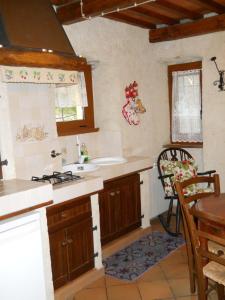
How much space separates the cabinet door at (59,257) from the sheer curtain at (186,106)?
2497 mm

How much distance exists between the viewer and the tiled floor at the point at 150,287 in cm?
269

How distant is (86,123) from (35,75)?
1360 millimetres

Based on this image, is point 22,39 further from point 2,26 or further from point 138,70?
point 138,70

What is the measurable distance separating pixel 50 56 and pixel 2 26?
443mm

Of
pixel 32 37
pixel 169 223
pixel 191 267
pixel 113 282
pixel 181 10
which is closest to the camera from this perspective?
A: pixel 32 37

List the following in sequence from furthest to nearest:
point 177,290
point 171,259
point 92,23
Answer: point 92,23 < point 171,259 < point 177,290

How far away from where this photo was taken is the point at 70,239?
2.70 meters

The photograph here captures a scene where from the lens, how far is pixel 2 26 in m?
2.33

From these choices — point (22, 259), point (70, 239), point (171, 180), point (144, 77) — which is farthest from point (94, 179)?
point (144, 77)

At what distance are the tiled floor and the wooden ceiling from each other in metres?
2.30

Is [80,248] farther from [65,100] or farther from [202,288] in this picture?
[65,100]

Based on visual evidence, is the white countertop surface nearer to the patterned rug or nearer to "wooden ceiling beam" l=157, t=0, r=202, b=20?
the patterned rug

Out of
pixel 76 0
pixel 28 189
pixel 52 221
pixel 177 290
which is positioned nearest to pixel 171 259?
pixel 177 290

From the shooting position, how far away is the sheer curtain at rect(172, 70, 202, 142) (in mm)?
4426
